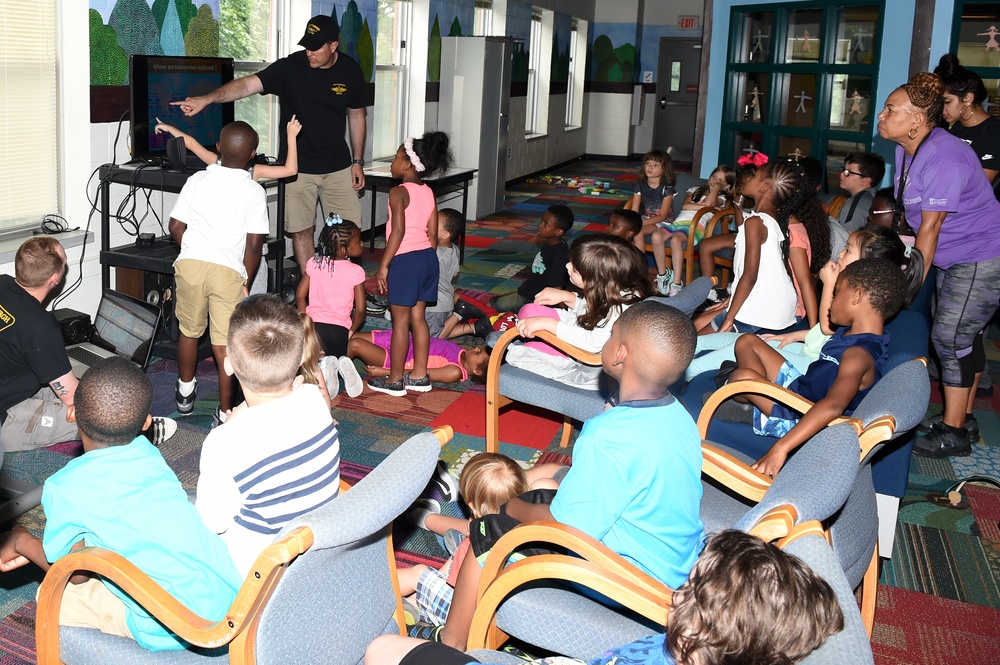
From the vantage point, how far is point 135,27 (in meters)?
5.15

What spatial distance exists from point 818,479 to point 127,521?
1342 millimetres

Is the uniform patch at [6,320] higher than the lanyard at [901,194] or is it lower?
lower

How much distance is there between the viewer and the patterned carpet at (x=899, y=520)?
2.76 meters

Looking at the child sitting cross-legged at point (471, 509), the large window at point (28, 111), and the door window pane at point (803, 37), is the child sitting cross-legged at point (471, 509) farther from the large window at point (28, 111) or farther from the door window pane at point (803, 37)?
the door window pane at point (803, 37)

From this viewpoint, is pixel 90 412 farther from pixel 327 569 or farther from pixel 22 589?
pixel 22 589

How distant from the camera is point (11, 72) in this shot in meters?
4.69

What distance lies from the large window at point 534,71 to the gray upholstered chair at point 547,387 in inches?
395

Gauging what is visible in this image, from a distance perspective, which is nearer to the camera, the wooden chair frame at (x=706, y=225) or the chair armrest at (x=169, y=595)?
the chair armrest at (x=169, y=595)

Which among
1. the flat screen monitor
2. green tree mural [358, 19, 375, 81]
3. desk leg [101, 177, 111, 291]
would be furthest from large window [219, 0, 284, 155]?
desk leg [101, 177, 111, 291]

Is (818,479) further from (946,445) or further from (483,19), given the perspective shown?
(483,19)

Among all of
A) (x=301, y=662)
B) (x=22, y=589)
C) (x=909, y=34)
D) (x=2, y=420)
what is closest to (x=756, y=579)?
(x=301, y=662)

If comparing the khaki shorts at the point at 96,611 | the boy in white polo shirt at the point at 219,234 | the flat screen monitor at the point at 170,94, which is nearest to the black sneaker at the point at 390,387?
the boy in white polo shirt at the point at 219,234

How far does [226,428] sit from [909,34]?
21.2 feet

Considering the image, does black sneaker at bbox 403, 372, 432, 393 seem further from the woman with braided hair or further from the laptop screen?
the woman with braided hair
